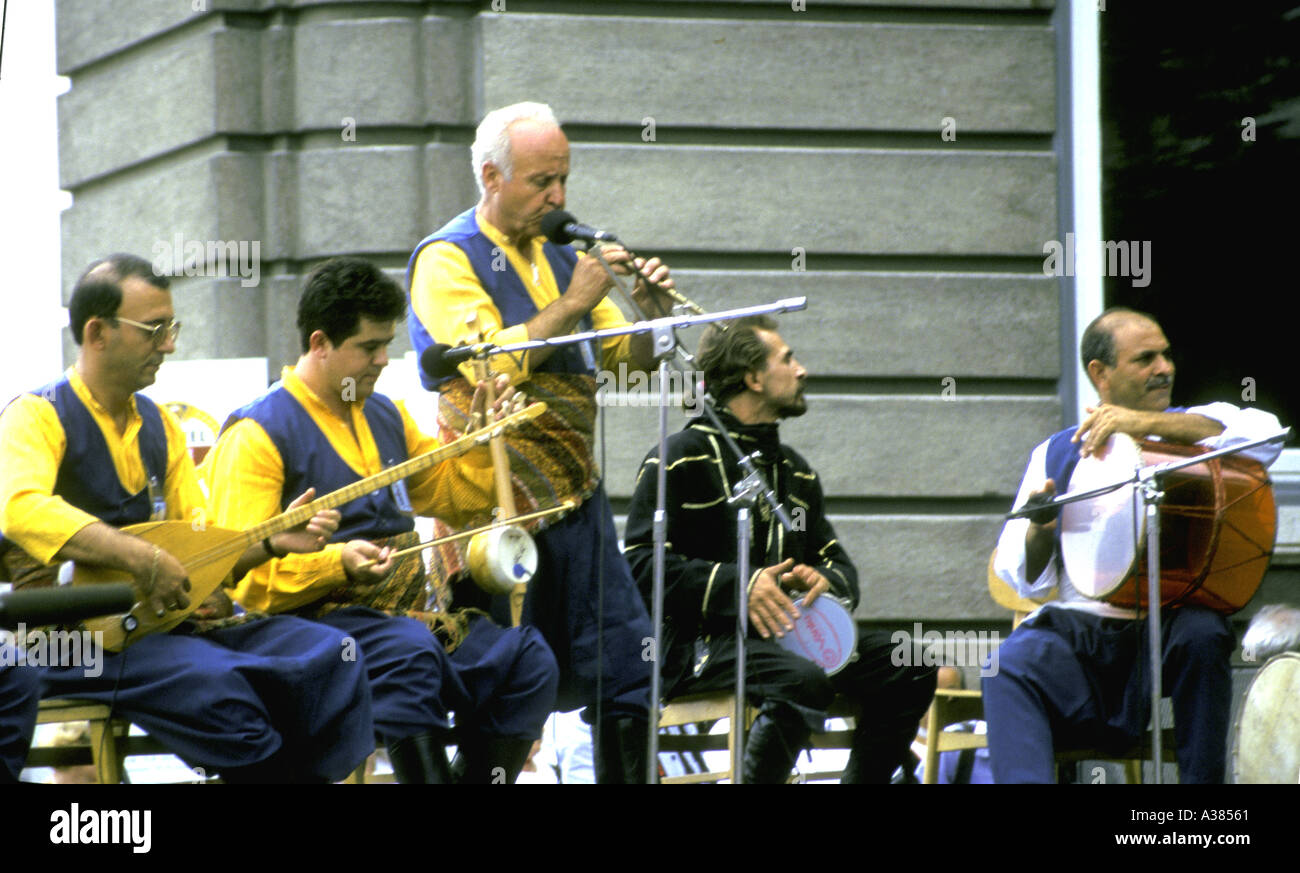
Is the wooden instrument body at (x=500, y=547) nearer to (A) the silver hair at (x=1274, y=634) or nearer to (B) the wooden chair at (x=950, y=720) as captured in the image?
(B) the wooden chair at (x=950, y=720)

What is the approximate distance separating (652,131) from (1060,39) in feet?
5.60

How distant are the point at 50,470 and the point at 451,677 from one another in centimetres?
104

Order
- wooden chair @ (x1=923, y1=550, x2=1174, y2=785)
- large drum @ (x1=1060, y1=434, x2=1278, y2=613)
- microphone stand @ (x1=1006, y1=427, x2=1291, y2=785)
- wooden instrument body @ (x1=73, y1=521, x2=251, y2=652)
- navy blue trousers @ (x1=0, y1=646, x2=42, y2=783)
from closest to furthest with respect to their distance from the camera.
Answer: navy blue trousers @ (x1=0, y1=646, x2=42, y2=783)
wooden instrument body @ (x1=73, y1=521, x2=251, y2=652)
microphone stand @ (x1=1006, y1=427, x2=1291, y2=785)
large drum @ (x1=1060, y1=434, x2=1278, y2=613)
wooden chair @ (x1=923, y1=550, x2=1174, y2=785)

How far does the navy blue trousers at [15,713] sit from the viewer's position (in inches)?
144

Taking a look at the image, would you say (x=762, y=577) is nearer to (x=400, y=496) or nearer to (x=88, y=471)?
(x=400, y=496)

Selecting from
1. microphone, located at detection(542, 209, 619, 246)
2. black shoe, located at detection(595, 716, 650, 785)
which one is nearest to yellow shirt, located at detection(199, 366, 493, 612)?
microphone, located at detection(542, 209, 619, 246)

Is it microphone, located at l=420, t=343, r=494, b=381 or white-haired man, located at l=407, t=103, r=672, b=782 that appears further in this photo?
white-haired man, located at l=407, t=103, r=672, b=782

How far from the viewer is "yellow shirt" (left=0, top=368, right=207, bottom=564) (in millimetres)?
3791

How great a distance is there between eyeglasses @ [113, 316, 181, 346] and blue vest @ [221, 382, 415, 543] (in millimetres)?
258

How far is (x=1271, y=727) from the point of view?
15.4 feet

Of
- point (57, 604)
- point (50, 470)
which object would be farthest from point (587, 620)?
point (57, 604)

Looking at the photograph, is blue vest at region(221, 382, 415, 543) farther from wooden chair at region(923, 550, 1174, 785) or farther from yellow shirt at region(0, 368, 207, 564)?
wooden chair at region(923, 550, 1174, 785)

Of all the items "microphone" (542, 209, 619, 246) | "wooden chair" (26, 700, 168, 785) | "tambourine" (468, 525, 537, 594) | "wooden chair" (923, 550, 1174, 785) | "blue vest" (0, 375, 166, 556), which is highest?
"microphone" (542, 209, 619, 246)

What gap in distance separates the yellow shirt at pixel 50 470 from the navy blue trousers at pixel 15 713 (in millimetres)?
263
